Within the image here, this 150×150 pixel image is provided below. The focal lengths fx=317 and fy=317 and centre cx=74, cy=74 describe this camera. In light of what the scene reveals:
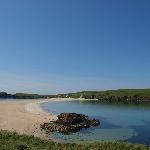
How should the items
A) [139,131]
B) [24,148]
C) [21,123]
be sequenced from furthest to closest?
[21,123], [139,131], [24,148]

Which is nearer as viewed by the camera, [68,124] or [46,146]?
[46,146]

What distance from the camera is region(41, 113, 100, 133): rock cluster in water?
61.5 m

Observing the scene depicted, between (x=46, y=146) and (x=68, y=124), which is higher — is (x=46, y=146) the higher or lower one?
the lower one

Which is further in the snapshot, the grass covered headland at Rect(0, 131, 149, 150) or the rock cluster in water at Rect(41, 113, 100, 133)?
the rock cluster in water at Rect(41, 113, 100, 133)

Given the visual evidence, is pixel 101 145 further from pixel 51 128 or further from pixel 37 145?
pixel 51 128

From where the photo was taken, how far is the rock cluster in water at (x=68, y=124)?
202ft

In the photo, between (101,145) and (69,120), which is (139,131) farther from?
(101,145)

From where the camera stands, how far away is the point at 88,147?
39.0 m

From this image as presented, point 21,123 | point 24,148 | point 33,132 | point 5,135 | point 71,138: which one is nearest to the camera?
point 24,148

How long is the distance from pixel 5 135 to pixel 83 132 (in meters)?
18.9

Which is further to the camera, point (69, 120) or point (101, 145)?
point (69, 120)

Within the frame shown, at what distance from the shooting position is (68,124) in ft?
225

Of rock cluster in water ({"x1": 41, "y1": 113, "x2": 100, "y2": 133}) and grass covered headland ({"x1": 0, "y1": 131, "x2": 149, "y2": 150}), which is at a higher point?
rock cluster in water ({"x1": 41, "y1": 113, "x2": 100, "y2": 133})

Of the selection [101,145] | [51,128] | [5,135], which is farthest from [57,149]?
[51,128]
